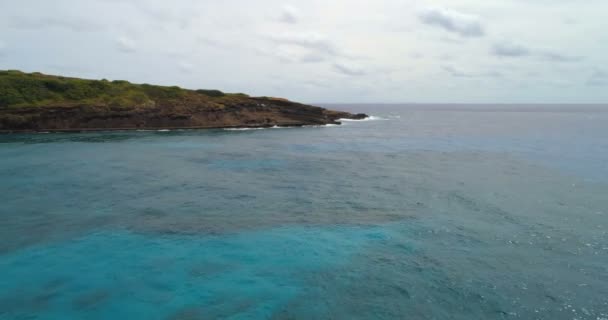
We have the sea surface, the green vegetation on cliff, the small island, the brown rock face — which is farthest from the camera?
the green vegetation on cliff

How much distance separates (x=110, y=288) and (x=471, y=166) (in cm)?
4274

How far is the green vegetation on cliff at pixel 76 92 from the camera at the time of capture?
84.4 m

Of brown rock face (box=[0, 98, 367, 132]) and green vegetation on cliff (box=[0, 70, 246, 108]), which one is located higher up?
green vegetation on cliff (box=[0, 70, 246, 108])

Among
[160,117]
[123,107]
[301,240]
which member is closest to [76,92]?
[123,107]

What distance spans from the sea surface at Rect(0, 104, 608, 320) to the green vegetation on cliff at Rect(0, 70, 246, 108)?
42.5 m

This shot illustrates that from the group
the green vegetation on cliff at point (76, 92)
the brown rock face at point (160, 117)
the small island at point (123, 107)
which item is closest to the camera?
the brown rock face at point (160, 117)

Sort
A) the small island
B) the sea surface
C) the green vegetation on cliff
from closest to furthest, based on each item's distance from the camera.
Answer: the sea surface < the small island < the green vegetation on cliff

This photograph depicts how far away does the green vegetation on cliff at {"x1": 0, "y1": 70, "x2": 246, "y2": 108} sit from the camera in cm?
8443

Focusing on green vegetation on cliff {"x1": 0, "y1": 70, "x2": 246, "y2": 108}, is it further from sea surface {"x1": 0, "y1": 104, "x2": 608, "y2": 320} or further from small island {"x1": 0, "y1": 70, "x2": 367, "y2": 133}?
sea surface {"x1": 0, "y1": 104, "x2": 608, "y2": 320}

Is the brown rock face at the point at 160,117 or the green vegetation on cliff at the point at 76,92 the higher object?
the green vegetation on cliff at the point at 76,92

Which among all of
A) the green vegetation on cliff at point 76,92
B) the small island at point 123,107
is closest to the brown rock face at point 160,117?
the small island at point 123,107

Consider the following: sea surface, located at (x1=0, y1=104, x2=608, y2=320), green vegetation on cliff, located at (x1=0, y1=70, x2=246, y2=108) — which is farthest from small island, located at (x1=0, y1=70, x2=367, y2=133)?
sea surface, located at (x1=0, y1=104, x2=608, y2=320)

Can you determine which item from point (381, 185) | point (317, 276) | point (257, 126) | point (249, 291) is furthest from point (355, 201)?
point (257, 126)

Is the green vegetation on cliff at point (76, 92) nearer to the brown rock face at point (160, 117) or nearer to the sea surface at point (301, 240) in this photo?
the brown rock face at point (160, 117)
